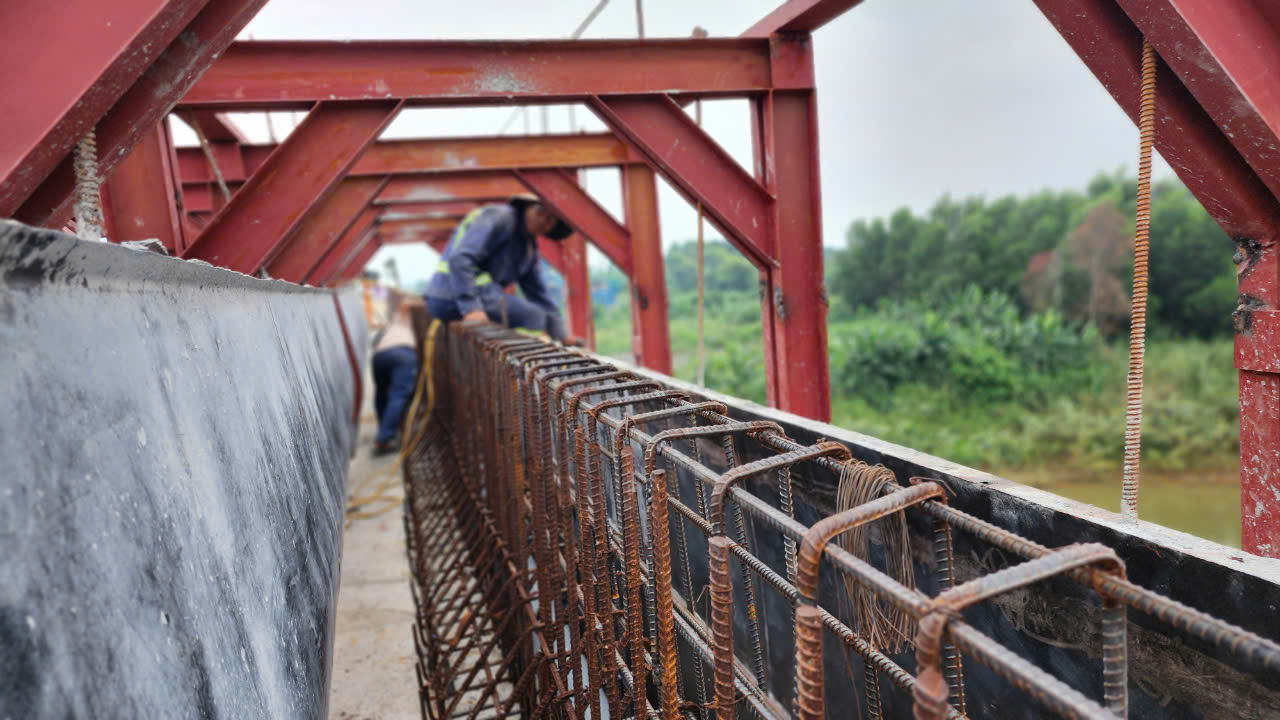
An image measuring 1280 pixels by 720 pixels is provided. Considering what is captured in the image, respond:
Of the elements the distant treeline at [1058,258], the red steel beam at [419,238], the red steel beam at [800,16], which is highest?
the red steel beam at [800,16]

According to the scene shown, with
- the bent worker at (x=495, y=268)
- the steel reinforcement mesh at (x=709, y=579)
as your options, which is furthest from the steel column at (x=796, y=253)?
the bent worker at (x=495, y=268)

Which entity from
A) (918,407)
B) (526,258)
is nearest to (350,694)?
(526,258)

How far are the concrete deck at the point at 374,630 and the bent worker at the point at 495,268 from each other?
2020mm

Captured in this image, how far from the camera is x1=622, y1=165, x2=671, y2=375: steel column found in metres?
7.65

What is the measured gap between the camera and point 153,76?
256 cm

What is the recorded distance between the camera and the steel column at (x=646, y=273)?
7652 millimetres

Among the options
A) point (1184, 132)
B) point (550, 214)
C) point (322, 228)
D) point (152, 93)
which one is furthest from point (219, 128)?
point (1184, 132)

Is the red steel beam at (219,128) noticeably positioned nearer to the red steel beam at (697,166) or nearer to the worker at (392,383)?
the worker at (392,383)

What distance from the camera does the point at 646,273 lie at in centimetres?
771

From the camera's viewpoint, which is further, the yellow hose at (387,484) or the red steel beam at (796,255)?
the yellow hose at (387,484)

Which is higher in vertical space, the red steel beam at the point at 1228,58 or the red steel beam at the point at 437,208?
the red steel beam at the point at 437,208

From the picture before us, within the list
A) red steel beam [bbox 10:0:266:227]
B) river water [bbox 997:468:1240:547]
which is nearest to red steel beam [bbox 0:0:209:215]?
red steel beam [bbox 10:0:266:227]

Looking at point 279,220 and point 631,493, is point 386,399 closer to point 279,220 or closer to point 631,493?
point 279,220

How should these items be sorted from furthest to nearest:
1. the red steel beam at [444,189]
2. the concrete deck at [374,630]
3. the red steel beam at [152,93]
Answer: the red steel beam at [444,189], the concrete deck at [374,630], the red steel beam at [152,93]
